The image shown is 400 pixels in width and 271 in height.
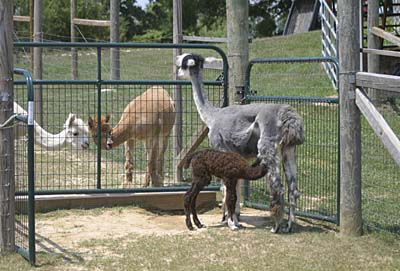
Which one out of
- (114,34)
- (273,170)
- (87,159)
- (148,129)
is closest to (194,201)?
(273,170)

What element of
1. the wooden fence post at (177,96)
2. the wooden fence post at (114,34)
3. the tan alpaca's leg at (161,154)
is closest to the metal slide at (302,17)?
the wooden fence post at (114,34)

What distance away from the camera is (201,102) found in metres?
8.27

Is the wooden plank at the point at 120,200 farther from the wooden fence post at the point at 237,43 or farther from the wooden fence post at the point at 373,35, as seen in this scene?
the wooden fence post at the point at 373,35

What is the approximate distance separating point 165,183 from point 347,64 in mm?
4189

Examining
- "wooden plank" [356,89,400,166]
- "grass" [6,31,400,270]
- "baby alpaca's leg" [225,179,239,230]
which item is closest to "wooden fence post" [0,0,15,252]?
"grass" [6,31,400,270]

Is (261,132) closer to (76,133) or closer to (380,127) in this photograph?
(380,127)

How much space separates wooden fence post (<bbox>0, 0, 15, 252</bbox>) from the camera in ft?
21.6

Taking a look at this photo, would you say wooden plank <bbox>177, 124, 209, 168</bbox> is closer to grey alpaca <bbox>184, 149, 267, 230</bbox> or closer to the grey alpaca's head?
the grey alpaca's head

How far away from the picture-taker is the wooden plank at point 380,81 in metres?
6.56

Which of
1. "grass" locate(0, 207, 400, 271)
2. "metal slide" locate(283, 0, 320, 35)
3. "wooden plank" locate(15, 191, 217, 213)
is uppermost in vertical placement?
"metal slide" locate(283, 0, 320, 35)

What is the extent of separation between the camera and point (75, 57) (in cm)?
1434

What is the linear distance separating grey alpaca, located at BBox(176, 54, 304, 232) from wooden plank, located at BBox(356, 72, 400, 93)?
791 millimetres

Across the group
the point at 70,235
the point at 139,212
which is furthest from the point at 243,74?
the point at 70,235

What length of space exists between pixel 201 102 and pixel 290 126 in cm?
118
